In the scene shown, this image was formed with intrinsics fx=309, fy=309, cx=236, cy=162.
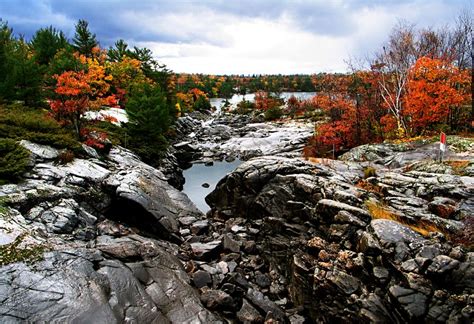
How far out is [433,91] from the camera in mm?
24656

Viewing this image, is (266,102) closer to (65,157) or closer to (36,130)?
(36,130)

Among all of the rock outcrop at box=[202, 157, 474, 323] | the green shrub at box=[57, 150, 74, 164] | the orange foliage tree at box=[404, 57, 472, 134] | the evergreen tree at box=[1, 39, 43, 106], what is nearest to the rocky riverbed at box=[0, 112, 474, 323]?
the rock outcrop at box=[202, 157, 474, 323]

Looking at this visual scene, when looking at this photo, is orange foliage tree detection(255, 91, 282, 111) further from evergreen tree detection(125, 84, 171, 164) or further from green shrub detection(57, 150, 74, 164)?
green shrub detection(57, 150, 74, 164)

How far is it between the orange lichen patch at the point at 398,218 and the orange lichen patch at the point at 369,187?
1378mm

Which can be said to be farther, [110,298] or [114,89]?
[114,89]

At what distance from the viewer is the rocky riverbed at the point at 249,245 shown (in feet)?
28.7

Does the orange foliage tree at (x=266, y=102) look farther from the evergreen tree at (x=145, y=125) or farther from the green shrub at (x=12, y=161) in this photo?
the green shrub at (x=12, y=161)

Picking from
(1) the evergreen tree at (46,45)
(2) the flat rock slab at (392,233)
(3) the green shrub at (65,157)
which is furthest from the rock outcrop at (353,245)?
(1) the evergreen tree at (46,45)

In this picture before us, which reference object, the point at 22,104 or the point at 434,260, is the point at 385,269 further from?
the point at 22,104

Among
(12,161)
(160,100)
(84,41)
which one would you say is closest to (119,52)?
(84,41)

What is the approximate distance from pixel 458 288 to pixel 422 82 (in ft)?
66.0

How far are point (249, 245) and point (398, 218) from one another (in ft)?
24.1

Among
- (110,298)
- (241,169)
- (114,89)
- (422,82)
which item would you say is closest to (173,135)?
(114,89)

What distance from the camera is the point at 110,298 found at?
8.48 metres
